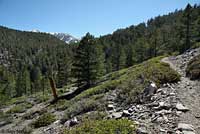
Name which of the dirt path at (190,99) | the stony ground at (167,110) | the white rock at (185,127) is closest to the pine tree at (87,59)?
the dirt path at (190,99)

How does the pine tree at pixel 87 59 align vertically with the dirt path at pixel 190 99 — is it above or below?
above

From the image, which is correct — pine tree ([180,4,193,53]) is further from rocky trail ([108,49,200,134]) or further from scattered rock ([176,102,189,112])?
scattered rock ([176,102,189,112])

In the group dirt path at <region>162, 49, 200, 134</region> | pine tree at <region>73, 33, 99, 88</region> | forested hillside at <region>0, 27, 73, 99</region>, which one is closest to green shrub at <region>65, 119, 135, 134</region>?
dirt path at <region>162, 49, 200, 134</region>

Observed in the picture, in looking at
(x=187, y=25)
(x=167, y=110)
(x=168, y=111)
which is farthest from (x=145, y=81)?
(x=187, y=25)

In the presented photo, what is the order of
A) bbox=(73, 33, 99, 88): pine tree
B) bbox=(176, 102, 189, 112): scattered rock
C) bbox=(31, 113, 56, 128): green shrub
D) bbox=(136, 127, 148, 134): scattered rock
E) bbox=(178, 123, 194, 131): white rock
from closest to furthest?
bbox=(178, 123, 194, 131): white rock
bbox=(136, 127, 148, 134): scattered rock
bbox=(176, 102, 189, 112): scattered rock
bbox=(31, 113, 56, 128): green shrub
bbox=(73, 33, 99, 88): pine tree

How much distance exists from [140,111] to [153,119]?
1345mm

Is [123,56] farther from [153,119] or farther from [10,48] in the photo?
[10,48]

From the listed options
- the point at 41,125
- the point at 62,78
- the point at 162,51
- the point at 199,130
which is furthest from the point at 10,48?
the point at 199,130

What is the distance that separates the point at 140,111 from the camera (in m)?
10.1

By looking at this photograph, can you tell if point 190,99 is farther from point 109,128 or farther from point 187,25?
point 187,25

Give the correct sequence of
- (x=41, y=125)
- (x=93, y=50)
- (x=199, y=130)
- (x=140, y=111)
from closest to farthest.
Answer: (x=199, y=130)
(x=140, y=111)
(x=41, y=125)
(x=93, y=50)

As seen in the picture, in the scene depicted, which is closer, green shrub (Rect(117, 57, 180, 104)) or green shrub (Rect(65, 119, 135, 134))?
green shrub (Rect(65, 119, 135, 134))

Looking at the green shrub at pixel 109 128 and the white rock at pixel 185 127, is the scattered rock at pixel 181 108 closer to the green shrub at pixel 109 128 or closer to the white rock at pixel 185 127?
the white rock at pixel 185 127

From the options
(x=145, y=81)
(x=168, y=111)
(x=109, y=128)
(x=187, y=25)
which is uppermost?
(x=187, y=25)
